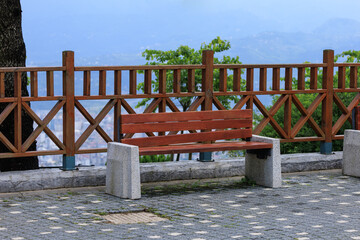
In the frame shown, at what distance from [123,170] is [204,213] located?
127cm

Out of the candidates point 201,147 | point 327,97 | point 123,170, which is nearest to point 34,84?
point 123,170

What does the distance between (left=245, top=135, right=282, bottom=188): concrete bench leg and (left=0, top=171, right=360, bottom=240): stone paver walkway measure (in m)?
0.17

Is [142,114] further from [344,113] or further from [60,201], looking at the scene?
[344,113]

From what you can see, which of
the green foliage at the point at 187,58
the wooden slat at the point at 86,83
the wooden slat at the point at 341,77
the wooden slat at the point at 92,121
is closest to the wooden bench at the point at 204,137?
the wooden slat at the point at 92,121

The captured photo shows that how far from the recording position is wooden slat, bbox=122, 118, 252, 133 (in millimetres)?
9328

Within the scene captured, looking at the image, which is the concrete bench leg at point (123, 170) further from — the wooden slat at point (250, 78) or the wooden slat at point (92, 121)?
the wooden slat at point (250, 78)

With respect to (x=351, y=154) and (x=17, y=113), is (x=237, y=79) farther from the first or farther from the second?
(x=17, y=113)

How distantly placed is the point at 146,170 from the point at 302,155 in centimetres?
241

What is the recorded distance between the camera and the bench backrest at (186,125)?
9.34 m

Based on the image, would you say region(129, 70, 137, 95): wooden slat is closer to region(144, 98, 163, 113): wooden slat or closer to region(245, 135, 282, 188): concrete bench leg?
region(144, 98, 163, 113): wooden slat

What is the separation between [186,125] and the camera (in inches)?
383

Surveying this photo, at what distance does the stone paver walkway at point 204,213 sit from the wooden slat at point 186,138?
57 centimetres

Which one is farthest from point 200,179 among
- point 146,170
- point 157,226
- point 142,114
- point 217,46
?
point 217,46

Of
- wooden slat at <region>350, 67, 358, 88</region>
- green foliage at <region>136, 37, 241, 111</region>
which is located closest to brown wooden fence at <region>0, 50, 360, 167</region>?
wooden slat at <region>350, 67, 358, 88</region>
